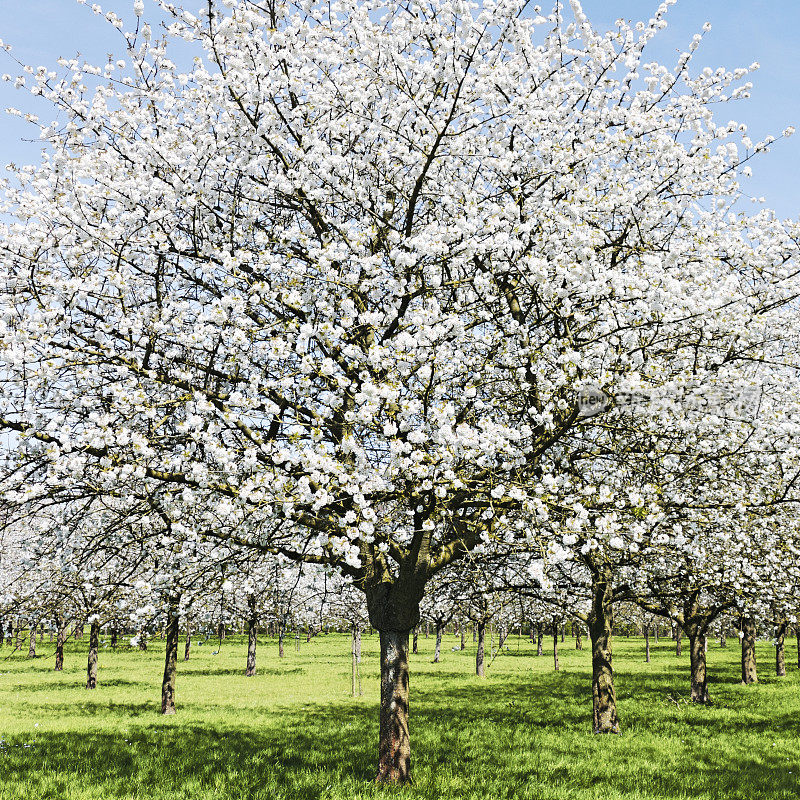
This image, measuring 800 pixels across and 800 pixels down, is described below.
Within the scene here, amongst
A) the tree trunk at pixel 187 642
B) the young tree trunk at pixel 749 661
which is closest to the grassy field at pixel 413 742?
the young tree trunk at pixel 749 661

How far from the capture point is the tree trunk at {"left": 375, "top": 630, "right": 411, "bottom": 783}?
9.59 meters

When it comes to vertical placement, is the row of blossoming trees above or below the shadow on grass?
above

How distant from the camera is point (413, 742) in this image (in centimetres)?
1410

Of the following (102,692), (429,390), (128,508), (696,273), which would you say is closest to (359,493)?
(429,390)

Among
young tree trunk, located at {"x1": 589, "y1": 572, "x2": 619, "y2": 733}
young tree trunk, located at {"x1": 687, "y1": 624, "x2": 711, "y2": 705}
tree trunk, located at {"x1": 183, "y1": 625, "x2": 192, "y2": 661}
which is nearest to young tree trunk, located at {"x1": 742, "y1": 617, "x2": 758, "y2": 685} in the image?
young tree trunk, located at {"x1": 687, "y1": 624, "x2": 711, "y2": 705}

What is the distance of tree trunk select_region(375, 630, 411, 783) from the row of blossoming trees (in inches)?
Answer: 1.7

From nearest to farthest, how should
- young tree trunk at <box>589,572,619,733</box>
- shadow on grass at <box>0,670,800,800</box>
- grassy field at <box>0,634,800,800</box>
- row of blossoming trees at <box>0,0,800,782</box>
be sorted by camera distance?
1. row of blossoming trees at <box>0,0,800,782</box>
2. shadow on grass at <box>0,670,800,800</box>
3. grassy field at <box>0,634,800,800</box>
4. young tree trunk at <box>589,572,619,733</box>

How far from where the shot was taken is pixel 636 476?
1104cm

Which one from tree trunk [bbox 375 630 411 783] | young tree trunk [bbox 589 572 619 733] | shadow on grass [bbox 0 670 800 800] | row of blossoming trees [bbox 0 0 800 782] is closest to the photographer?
row of blossoming trees [bbox 0 0 800 782]

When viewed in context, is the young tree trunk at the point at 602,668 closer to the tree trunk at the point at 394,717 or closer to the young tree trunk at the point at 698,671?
the young tree trunk at the point at 698,671

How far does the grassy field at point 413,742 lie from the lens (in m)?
9.95

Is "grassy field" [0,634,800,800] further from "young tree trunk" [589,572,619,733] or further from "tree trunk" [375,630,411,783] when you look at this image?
"young tree trunk" [589,572,619,733]

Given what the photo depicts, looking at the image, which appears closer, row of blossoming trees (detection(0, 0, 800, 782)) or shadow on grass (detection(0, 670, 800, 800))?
row of blossoming trees (detection(0, 0, 800, 782))

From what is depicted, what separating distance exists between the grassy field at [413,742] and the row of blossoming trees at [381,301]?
8.16 feet
